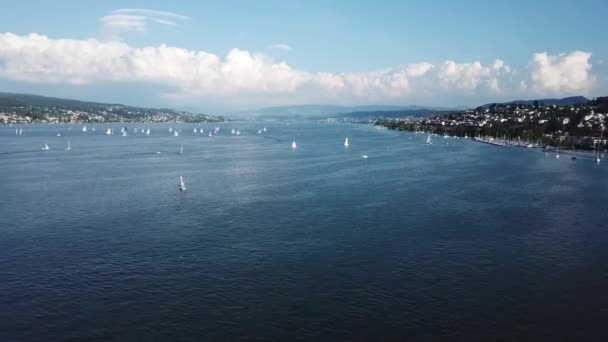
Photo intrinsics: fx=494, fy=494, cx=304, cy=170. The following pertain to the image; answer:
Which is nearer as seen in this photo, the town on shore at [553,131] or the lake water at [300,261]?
the lake water at [300,261]

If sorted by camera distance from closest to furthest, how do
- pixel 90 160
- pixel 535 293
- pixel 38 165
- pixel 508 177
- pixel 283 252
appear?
pixel 535 293, pixel 283 252, pixel 508 177, pixel 38 165, pixel 90 160

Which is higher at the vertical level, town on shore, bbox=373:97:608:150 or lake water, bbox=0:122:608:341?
town on shore, bbox=373:97:608:150

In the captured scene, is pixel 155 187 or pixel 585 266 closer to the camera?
pixel 585 266

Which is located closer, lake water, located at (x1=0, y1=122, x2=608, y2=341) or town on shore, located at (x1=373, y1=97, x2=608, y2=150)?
lake water, located at (x1=0, y1=122, x2=608, y2=341)

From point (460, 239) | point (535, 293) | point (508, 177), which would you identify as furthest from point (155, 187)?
point (508, 177)

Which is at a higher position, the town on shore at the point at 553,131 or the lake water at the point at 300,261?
the town on shore at the point at 553,131

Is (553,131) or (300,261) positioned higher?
(553,131)

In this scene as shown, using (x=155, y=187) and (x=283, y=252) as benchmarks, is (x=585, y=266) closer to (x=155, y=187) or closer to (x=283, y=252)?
(x=283, y=252)

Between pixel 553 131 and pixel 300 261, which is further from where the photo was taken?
pixel 553 131
